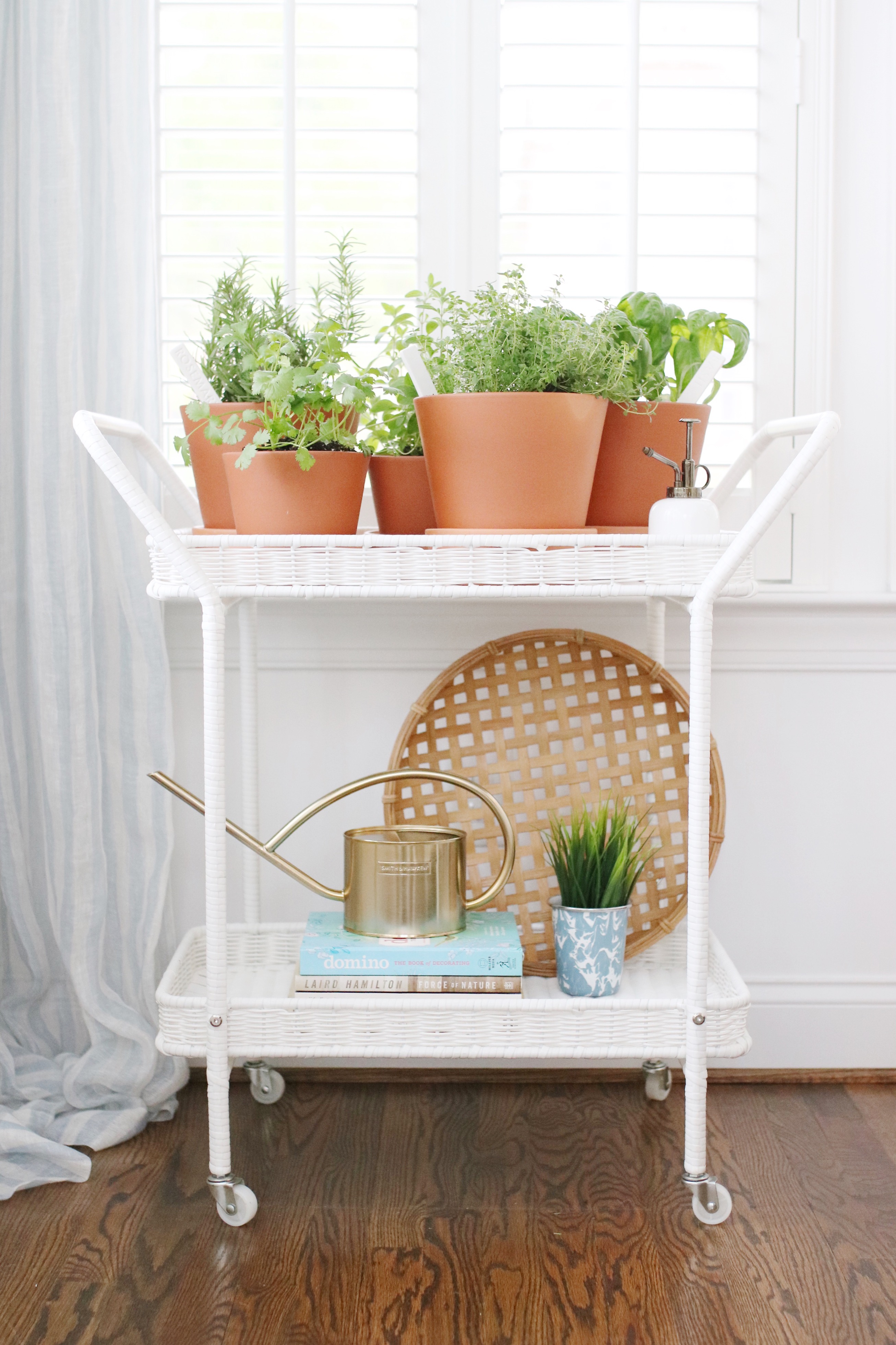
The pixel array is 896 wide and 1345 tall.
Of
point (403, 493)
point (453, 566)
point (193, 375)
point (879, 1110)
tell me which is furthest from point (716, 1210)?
point (193, 375)

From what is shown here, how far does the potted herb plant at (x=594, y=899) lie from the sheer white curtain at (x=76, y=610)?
537mm

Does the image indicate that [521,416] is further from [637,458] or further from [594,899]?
[594,899]

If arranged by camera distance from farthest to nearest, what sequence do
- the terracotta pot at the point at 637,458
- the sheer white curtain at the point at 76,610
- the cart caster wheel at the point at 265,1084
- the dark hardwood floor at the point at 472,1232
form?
1. the cart caster wheel at the point at 265,1084
2. the sheer white curtain at the point at 76,610
3. the terracotta pot at the point at 637,458
4. the dark hardwood floor at the point at 472,1232

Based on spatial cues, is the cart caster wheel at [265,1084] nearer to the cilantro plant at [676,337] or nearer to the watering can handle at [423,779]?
the watering can handle at [423,779]

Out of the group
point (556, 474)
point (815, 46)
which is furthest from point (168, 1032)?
point (815, 46)

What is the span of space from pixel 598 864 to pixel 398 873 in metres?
0.23

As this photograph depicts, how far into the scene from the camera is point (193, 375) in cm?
127

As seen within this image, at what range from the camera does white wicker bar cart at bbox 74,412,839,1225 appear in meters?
1.17

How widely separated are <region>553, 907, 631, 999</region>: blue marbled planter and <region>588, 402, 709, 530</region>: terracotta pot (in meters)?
0.45

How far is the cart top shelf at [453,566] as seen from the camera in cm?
117

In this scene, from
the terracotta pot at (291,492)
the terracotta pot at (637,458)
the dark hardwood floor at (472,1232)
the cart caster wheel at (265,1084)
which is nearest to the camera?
the dark hardwood floor at (472,1232)

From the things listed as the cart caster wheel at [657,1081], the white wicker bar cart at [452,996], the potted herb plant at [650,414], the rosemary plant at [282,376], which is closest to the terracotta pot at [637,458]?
the potted herb plant at [650,414]

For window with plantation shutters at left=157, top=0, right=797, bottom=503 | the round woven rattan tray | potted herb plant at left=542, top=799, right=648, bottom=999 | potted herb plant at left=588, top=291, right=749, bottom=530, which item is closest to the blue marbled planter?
potted herb plant at left=542, top=799, right=648, bottom=999

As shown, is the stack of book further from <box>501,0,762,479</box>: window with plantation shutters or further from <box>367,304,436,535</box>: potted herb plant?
<box>501,0,762,479</box>: window with plantation shutters
